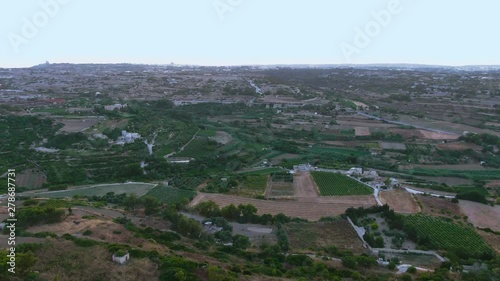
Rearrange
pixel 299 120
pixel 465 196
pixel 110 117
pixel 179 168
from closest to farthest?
pixel 465 196, pixel 179 168, pixel 110 117, pixel 299 120

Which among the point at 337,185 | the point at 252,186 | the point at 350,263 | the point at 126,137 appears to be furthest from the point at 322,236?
the point at 126,137

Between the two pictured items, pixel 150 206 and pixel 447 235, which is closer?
pixel 447 235

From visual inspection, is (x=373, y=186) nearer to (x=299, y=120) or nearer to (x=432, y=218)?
(x=432, y=218)

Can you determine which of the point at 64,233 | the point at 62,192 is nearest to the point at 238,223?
the point at 64,233

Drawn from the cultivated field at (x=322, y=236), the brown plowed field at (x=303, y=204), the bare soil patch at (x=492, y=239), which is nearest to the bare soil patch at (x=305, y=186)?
the brown plowed field at (x=303, y=204)

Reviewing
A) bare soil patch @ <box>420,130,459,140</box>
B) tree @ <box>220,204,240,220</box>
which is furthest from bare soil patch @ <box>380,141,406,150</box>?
tree @ <box>220,204,240,220</box>

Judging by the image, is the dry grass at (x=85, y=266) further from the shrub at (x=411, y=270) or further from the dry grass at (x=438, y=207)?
the dry grass at (x=438, y=207)

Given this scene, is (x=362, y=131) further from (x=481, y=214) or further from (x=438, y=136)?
(x=481, y=214)
